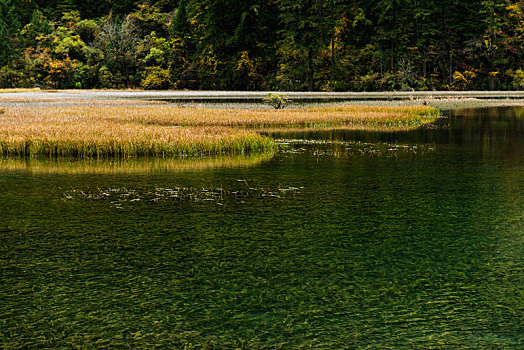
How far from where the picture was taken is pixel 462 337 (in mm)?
5402

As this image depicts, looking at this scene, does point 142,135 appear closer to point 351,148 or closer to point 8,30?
point 351,148

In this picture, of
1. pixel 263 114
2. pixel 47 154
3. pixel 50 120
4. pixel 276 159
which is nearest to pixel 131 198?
pixel 276 159

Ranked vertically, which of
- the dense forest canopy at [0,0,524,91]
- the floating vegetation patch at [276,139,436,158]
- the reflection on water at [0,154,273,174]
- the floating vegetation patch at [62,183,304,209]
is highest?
the dense forest canopy at [0,0,524,91]

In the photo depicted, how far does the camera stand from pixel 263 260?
307 inches

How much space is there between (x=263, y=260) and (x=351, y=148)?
14.1 meters

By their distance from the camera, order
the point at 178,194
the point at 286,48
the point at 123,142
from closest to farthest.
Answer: the point at 178,194
the point at 123,142
the point at 286,48

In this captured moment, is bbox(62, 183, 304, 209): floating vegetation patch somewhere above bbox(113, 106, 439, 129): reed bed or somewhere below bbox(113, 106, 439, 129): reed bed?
below

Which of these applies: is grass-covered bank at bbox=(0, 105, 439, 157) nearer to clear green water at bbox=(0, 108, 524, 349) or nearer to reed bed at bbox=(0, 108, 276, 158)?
reed bed at bbox=(0, 108, 276, 158)

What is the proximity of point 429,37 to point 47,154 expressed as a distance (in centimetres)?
6344

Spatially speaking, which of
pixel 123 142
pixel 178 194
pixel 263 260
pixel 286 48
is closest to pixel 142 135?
pixel 123 142

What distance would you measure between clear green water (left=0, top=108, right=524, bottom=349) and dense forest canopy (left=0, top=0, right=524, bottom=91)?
62.9m

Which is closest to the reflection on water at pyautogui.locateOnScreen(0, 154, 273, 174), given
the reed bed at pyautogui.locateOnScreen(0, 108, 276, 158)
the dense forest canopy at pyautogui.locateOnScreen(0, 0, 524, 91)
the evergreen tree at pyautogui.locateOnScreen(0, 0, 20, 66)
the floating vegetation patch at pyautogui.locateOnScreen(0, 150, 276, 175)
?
the floating vegetation patch at pyautogui.locateOnScreen(0, 150, 276, 175)

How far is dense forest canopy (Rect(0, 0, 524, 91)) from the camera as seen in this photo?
75062mm

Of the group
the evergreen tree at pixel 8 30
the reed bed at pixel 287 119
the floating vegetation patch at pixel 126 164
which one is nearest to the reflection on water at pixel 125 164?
the floating vegetation patch at pixel 126 164
